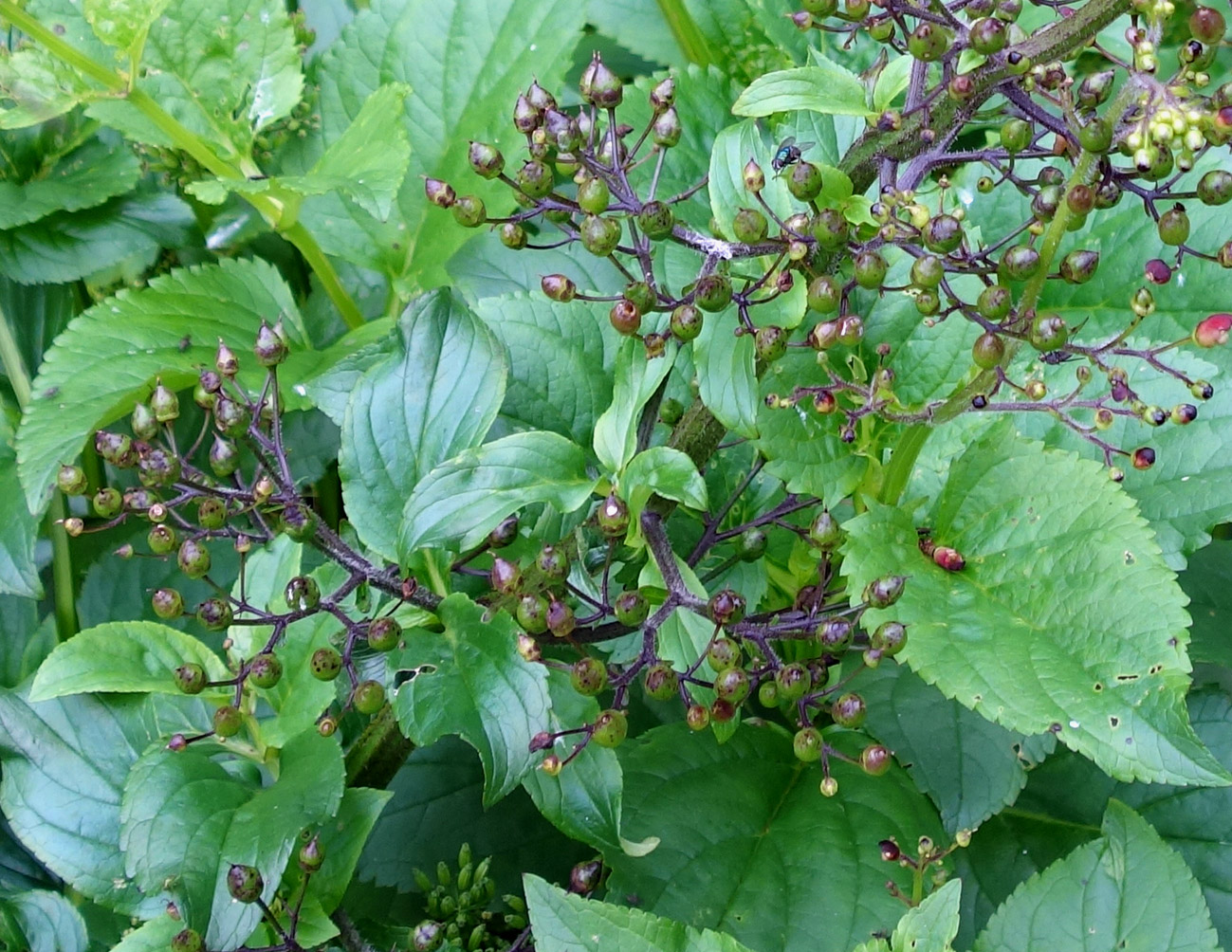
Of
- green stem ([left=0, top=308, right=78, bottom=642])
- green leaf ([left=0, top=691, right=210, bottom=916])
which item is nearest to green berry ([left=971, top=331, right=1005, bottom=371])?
green leaf ([left=0, top=691, right=210, bottom=916])

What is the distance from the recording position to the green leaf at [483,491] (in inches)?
31.2

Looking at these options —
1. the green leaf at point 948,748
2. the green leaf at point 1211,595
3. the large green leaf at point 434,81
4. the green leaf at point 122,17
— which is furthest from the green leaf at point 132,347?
the green leaf at point 1211,595

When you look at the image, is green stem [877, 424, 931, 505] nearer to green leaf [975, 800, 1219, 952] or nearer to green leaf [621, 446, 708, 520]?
green leaf [621, 446, 708, 520]

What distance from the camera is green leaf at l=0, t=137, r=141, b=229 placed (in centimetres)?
125

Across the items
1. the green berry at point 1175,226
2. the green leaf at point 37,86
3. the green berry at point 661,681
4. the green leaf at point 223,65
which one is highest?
the green leaf at point 37,86

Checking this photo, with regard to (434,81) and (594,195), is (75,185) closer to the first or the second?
(434,81)

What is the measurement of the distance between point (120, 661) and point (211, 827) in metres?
0.18

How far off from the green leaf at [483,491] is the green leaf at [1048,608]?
0.24 meters

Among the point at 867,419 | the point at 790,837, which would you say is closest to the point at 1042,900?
the point at 790,837

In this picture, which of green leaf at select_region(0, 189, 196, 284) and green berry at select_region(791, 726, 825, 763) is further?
green leaf at select_region(0, 189, 196, 284)

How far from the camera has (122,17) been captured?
101cm

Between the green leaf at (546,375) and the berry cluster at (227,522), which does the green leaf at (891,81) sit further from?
the berry cluster at (227,522)

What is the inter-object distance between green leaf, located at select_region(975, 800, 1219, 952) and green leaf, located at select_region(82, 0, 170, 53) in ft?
3.59

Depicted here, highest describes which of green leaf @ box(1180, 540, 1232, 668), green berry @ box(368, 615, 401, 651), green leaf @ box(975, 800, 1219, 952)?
green berry @ box(368, 615, 401, 651)
